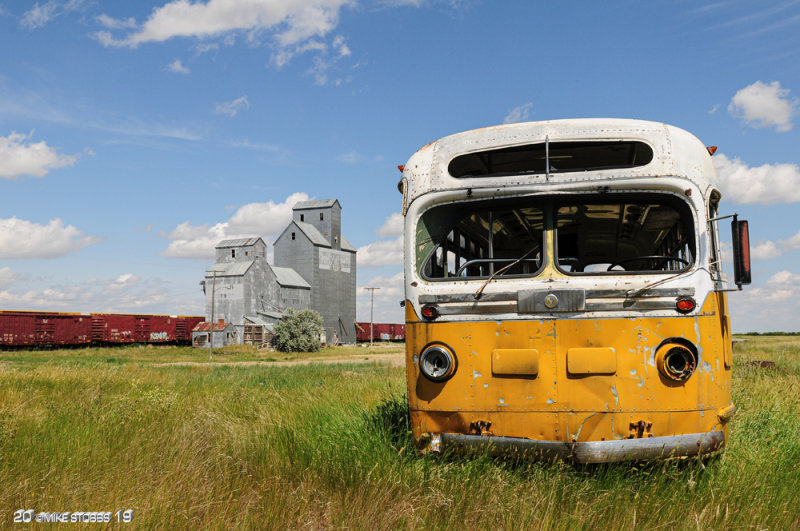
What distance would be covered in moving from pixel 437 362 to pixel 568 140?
87.3 inches

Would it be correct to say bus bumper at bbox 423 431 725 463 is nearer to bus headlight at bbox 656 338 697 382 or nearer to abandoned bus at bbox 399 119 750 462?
abandoned bus at bbox 399 119 750 462

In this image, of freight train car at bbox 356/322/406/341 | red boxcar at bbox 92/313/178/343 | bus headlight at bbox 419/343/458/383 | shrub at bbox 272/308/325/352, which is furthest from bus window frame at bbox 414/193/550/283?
freight train car at bbox 356/322/406/341

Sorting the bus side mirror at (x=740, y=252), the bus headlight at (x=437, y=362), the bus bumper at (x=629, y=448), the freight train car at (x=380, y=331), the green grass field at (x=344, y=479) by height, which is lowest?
the freight train car at (x=380, y=331)

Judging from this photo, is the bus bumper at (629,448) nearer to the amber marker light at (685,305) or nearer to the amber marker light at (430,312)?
the amber marker light at (685,305)

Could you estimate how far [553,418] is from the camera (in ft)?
16.0

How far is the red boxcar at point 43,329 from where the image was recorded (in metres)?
38.2

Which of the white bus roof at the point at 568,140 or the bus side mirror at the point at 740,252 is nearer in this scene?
the bus side mirror at the point at 740,252

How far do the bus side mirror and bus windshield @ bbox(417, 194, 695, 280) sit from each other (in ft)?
1.06

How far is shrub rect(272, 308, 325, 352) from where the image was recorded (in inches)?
1989

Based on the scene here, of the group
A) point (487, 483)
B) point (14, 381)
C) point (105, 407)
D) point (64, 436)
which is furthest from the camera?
point (14, 381)

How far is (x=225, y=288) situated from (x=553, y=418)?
165 ft

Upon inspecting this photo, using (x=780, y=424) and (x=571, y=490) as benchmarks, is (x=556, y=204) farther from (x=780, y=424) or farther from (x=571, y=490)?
(x=780, y=424)

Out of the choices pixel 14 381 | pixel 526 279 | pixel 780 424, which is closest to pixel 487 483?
pixel 526 279

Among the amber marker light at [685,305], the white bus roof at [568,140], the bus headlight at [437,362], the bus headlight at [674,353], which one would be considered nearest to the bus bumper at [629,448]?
the bus headlight at [674,353]
